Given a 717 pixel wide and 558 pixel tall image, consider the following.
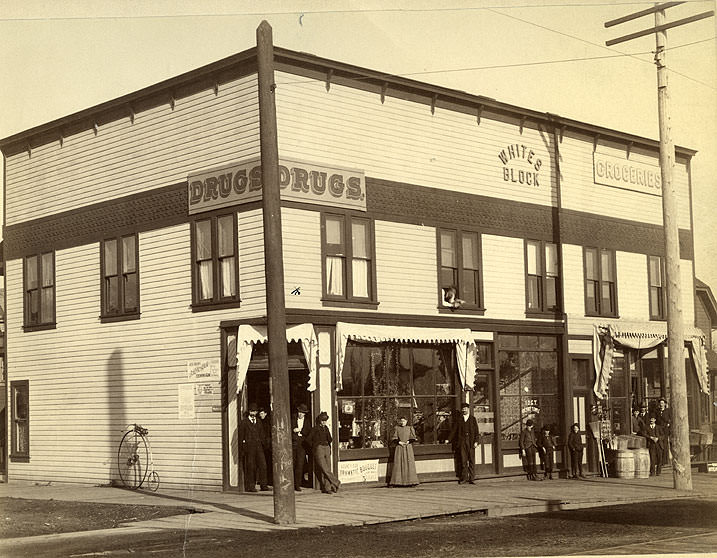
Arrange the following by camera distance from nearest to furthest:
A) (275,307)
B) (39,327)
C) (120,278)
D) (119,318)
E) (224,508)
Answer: (275,307) → (224,508) → (119,318) → (120,278) → (39,327)

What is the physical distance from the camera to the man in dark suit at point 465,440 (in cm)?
2569

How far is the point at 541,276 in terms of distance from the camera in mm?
29109

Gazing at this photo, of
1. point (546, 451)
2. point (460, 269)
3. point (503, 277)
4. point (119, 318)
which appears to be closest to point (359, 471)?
point (460, 269)

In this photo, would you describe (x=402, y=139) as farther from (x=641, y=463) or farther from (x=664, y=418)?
(x=664, y=418)

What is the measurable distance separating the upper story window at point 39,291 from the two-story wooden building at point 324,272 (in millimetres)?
59

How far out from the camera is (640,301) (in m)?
32.0

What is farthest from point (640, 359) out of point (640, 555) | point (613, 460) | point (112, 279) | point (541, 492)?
point (640, 555)

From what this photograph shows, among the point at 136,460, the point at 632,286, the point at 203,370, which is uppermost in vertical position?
the point at 632,286

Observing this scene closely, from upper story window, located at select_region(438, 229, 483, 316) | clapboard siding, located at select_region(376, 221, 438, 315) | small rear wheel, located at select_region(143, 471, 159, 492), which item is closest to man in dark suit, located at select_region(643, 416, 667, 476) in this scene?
upper story window, located at select_region(438, 229, 483, 316)

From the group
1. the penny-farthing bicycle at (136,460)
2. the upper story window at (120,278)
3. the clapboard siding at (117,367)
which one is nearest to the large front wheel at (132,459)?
the penny-farthing bicycle at (136,460)

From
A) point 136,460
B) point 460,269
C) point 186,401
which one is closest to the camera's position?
point 186,401

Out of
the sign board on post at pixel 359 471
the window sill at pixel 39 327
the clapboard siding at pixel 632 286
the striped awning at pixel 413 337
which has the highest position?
the clapboard siding at pixel 632 286

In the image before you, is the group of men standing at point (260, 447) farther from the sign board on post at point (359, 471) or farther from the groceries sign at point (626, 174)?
the groceries sign at point (626, 174)

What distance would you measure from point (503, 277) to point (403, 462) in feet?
20.3
